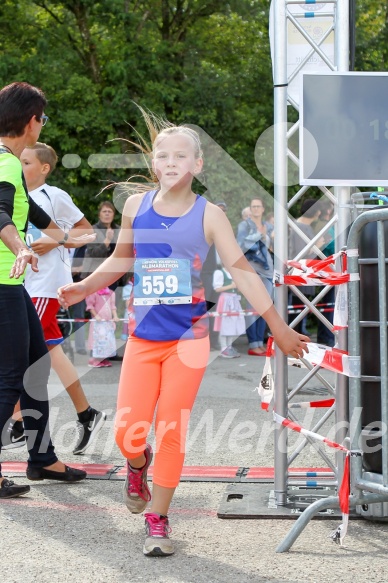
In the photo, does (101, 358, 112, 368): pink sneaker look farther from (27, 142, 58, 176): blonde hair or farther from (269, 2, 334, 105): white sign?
(269, 2, 334, 105): white sign

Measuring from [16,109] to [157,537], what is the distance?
2.42 meters

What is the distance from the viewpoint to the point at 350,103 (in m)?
4.65

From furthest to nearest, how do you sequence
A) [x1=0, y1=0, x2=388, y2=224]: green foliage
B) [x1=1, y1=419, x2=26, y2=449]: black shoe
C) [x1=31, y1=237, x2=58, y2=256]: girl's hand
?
[x1=0, y1=0, x2=388, y2=224]: green foliage < [x1=1, y1=419, x2=26, y2=449]: black shoe < [x1=31, y1=237, x2=58, y2=256]: girl's hand

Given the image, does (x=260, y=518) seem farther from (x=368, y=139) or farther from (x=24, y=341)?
(x=368, y=139)

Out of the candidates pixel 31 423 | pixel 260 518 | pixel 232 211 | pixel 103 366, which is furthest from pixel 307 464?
pixel 232 211

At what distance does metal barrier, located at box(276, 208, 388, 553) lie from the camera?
4.22 metres

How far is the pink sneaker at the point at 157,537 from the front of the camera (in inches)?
165

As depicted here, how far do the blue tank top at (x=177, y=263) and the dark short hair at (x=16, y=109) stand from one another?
47.4 inches

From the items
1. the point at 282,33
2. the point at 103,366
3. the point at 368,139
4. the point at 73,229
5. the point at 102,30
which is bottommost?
the point at 103,366

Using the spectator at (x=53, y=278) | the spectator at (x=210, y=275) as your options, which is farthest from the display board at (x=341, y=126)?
the spectator at (x=210, y=275)

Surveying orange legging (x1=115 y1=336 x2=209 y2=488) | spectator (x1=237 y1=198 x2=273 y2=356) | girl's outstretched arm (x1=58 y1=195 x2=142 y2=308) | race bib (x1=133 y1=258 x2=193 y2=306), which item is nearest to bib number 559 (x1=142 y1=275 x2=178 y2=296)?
race bib (x1=133 y1=258 x2=193 y2=306)

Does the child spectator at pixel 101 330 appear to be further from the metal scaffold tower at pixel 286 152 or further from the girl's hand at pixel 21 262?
the girl's hand at pixel 21 262

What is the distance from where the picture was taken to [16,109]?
5273mm

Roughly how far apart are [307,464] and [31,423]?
1762 millimetres
